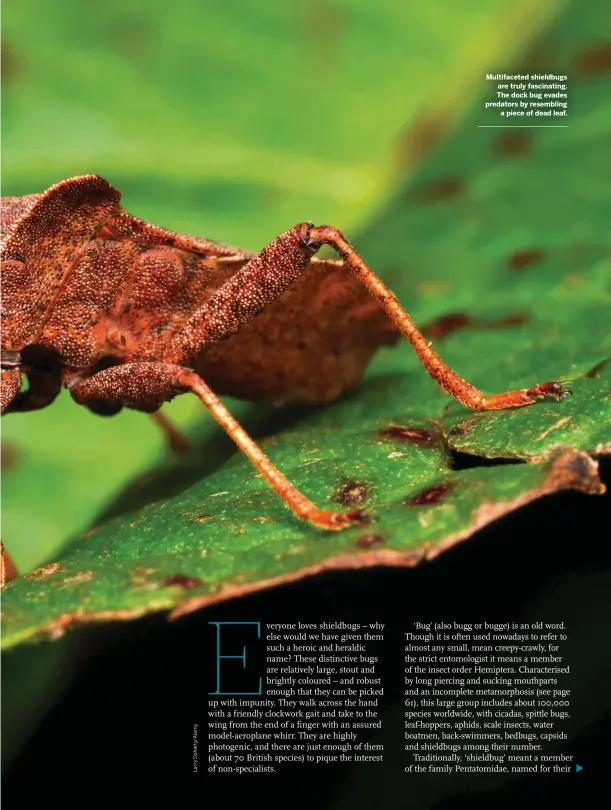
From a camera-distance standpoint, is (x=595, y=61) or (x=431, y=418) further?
(x=595, y=61)

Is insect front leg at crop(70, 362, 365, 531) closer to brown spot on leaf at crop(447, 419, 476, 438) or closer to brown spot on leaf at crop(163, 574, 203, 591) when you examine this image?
brown spot on leaf at crop(163, 574, 203, 591)

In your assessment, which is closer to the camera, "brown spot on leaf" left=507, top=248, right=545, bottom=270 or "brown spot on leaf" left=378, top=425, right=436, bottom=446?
"brown spot on leaf" left=378, top=425, right=436, bottom=446

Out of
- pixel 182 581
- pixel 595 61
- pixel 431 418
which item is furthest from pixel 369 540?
pixel 595 61

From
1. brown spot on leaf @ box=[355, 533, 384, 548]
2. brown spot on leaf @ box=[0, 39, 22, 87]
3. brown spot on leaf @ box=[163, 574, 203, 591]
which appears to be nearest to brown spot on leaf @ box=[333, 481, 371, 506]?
brown spot on leaf @ box=[355, 533, 384, 548]

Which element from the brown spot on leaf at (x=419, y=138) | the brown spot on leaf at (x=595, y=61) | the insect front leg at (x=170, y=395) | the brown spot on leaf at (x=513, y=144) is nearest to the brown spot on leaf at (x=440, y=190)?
the brown spot on leaf at (x=513, y=144)

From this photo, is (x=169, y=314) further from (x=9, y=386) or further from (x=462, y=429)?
(x=462, y=429)
